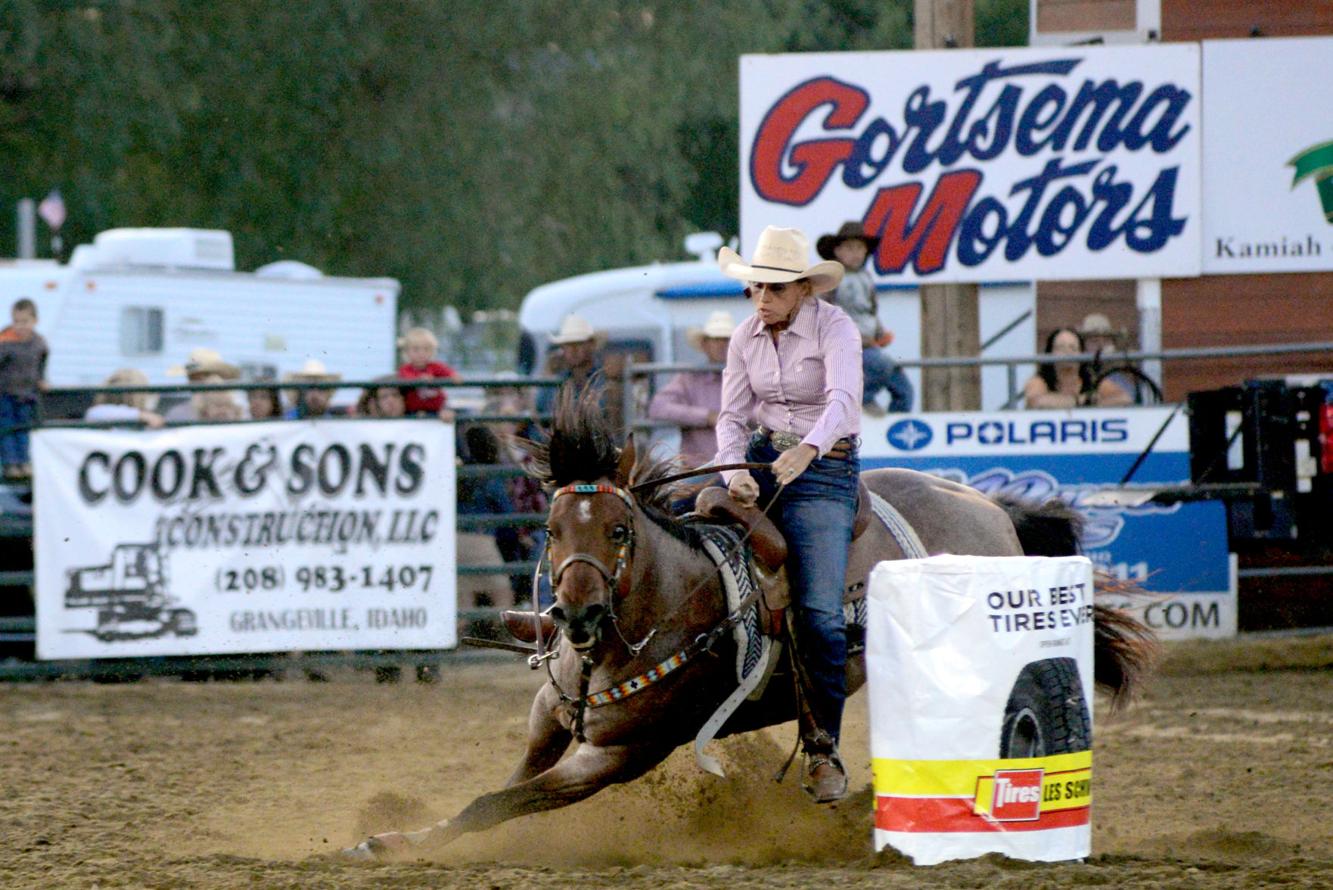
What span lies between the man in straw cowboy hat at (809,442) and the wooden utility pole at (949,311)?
5.23 m

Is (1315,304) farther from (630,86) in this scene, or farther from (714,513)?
(630,86)

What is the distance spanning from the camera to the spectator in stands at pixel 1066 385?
10.4m

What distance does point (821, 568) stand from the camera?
218 inches

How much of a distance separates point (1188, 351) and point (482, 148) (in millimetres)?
→ 15380

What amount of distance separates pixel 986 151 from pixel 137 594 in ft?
18.2

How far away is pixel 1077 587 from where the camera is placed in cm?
514

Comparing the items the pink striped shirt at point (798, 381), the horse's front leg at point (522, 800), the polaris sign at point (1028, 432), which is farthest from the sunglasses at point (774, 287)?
the polaris sign at point (1028, 432)

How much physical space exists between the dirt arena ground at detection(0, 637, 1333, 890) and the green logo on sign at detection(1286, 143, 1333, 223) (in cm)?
292

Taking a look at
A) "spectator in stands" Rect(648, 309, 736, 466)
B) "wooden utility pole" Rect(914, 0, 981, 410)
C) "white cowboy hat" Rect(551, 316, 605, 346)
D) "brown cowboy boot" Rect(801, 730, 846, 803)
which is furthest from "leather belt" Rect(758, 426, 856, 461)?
"wooden utility pole" Rect(914, 0, 981, 410)

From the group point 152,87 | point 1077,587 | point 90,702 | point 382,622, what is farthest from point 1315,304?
point 152,87

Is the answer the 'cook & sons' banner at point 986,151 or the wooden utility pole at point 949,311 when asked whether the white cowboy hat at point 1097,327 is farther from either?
the wooden utility pole at point 949,311

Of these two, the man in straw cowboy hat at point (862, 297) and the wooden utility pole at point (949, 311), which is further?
the wooden utility pole at point (949, 311)

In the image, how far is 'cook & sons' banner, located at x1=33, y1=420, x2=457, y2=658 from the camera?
9.67 m

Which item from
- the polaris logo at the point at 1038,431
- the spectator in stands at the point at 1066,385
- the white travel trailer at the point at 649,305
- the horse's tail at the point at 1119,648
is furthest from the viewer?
the white travel trailer at the point at 649,305
